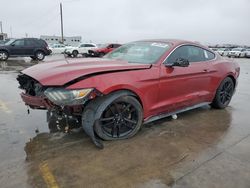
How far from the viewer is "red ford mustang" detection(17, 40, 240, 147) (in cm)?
357

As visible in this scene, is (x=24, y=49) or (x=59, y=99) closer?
(x=59, y=99)

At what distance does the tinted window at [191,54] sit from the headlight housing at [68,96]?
5.76 ft

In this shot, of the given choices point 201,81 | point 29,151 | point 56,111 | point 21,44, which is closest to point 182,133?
point 201,81

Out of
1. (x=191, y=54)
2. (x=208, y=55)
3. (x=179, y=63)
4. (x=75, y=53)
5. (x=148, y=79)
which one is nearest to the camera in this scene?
(x=148, y=79)

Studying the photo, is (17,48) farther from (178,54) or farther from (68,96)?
(68,96)

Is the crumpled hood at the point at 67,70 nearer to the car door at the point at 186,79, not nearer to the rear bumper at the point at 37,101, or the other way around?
the rear bumper at the point at 37,101

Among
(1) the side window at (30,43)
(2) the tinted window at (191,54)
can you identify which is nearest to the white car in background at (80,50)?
(1) the side window at (30,43)

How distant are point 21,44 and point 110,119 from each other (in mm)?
17625

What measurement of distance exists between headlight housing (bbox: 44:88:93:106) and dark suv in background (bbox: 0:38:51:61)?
17519mm

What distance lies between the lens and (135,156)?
11.6 feet

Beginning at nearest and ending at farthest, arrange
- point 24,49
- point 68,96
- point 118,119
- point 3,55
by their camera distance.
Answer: point 68,96 → point 118,119 → point 3,55 → point 24,49

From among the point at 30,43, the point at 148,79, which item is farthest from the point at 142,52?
the point at 30,43

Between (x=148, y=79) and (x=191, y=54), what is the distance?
148 centimetres

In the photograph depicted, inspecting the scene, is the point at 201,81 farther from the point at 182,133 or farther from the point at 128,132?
the point at 128,132
